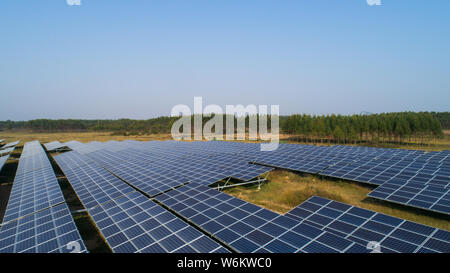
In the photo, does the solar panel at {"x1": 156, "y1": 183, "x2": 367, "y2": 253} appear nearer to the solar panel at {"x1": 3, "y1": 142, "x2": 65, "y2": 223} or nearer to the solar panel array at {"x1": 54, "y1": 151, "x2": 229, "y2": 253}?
the solar panel array at {"x1": 54, "y1": 151, "x2": 229, "y2": 253}

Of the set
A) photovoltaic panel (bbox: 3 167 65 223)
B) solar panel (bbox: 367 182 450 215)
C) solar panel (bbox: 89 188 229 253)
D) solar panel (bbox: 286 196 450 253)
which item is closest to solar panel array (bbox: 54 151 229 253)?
solar panel (bbox: 89 188 229 253)

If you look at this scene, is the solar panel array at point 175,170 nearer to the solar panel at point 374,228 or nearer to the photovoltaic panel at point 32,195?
the photovoltaic panel at point 32,195

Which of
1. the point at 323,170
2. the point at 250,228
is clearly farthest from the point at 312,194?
the point at 250,228

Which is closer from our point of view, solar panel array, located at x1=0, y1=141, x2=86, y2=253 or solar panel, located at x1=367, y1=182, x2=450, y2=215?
solar panel array, located at x1=0, y1=141, x2=86, y2=253

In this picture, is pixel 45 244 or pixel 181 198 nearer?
pixel 45 244

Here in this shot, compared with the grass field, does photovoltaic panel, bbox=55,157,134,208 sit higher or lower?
higher

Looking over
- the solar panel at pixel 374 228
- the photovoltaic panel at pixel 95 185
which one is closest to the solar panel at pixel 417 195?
the solar panel at pixel 374 228
